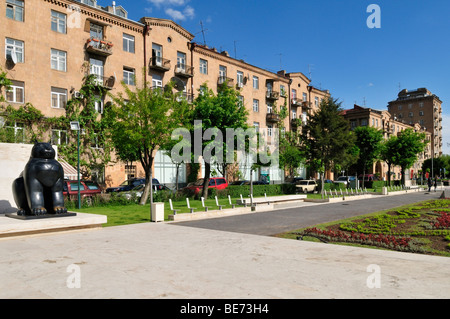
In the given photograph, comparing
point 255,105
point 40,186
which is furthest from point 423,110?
point 40,186

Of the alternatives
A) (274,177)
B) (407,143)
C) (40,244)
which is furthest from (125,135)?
(407,143)

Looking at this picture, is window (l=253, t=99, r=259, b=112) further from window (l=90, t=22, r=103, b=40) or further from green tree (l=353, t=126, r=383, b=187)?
window (l=90, t=22, r=103, b=40)

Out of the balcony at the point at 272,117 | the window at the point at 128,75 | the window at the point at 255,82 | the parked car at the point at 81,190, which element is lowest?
the parked car at the point at 81,190

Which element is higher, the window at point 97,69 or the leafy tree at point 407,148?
the window at point 97,69

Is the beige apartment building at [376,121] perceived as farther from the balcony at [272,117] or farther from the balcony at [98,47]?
the balcony at [98,47]

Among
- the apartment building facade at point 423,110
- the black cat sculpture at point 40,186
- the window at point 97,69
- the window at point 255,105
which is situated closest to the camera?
the black cat sculpture at point 40,186

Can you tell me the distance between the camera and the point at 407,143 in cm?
5197

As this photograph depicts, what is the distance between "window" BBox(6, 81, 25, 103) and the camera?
26000mm

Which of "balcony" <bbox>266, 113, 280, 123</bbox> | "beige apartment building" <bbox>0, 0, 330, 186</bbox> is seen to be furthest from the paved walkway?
"balcony" <bbox>266, 113, 280, 123</bbox>

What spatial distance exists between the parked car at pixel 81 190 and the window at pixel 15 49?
12.4 meters

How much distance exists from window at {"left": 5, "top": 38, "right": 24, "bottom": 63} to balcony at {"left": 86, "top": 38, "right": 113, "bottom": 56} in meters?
5.24

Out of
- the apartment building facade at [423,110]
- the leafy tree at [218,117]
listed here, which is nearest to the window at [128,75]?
the leafy tree at [218,117]

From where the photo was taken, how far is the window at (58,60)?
2838 cm
